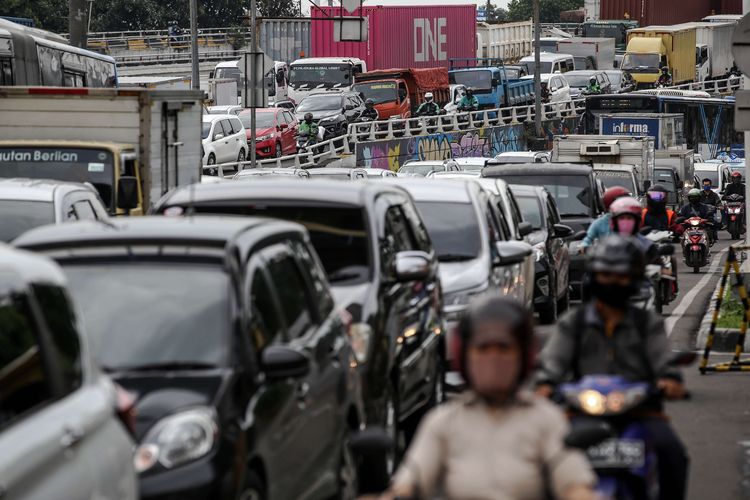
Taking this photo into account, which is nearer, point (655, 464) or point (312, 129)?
point (655, 464)

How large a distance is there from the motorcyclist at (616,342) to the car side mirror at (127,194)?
9.29 metres

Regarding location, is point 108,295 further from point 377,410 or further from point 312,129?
point 312,129

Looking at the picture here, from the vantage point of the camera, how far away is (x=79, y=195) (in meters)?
13.5

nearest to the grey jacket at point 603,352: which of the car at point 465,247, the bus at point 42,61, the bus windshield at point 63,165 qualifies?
the car at point 465,247

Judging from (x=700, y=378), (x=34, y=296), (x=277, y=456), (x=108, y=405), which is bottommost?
(x=700, y=378)

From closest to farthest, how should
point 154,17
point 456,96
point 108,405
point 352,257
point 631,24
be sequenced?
1. point 108,405
2. point 352,257
3. point 456,96
4. point 154,17
5. point 631,24

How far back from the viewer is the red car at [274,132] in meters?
47.1

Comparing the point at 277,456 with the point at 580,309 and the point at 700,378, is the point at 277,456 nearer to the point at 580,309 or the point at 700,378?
the point at 580,309

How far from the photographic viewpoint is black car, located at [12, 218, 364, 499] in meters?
6.32

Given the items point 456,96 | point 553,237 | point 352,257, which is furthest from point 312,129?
point 352,257

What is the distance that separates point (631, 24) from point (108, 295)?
345 feet

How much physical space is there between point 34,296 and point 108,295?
81.6 inches

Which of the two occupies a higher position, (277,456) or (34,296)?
(34,296)

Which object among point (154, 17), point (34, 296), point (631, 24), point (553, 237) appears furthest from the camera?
point (631, 24)
